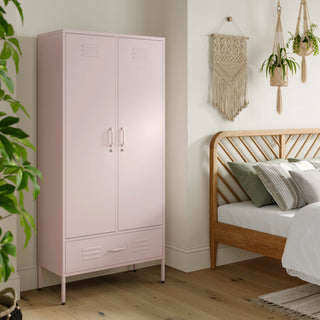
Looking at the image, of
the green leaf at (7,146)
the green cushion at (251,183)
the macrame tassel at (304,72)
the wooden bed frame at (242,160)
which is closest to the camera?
the green leaf at (7,146)

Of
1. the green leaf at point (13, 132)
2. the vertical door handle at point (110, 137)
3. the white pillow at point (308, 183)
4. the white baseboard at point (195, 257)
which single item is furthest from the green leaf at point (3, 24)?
the white baseboard at point (195, 257)

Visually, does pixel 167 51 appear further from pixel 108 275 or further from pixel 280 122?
pixel 108 275

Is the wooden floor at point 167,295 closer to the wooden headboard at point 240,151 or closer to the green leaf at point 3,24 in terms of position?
the wooden headboard at point 240,151

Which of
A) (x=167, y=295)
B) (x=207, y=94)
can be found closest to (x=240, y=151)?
(x=207, y=94)

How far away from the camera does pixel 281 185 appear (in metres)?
3.84

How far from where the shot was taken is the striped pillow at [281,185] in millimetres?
3793

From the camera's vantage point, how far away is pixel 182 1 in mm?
4039

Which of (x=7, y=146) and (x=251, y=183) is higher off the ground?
(x=7, y=146)

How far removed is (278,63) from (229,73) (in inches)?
16.3

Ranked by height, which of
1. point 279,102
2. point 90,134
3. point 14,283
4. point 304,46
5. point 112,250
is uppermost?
point 304,46

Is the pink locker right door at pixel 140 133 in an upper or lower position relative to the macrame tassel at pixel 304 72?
lower

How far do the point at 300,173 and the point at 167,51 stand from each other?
1.36 m

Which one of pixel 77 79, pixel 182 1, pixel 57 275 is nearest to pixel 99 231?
pixel 57 275

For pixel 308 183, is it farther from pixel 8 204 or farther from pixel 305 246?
pixel 8 204
